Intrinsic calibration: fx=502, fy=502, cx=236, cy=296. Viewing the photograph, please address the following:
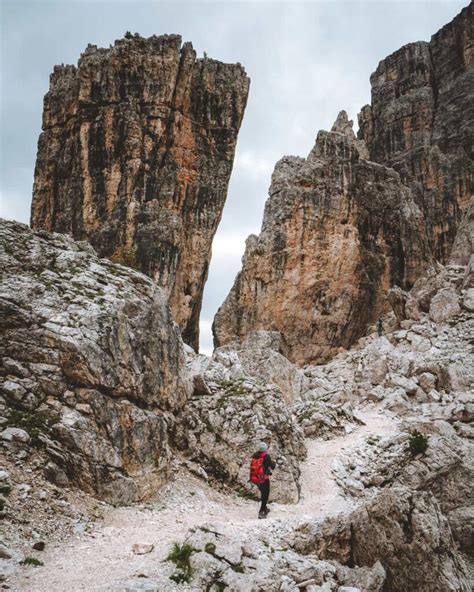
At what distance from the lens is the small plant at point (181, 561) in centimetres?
955

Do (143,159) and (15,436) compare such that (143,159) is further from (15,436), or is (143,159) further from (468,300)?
(15,436)

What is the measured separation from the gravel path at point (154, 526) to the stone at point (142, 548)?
0.10m

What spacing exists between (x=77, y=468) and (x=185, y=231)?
3244cm

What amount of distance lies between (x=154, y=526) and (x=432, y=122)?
64.6 meters

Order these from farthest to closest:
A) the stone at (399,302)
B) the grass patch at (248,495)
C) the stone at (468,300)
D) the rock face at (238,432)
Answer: the stone at (399,302), the stone at (468,300), the rock face at (238,432), the grass patch at (248,495)

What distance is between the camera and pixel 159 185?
4322cm

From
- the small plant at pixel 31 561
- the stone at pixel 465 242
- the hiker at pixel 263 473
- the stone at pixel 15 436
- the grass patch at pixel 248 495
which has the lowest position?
the grass patch at pixel 248 495

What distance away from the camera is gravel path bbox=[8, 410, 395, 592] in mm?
9117

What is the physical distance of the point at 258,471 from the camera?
1438 centimetres

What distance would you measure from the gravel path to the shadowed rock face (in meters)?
43.9

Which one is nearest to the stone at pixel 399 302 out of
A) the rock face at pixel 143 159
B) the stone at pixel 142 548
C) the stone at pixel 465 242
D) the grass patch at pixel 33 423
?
the stone at pixel 465 242

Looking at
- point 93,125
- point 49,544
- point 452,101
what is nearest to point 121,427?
point 49,544

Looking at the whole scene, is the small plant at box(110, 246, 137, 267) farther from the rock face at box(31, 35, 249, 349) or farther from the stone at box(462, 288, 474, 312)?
the stone at box(462, 288, 474, 312)

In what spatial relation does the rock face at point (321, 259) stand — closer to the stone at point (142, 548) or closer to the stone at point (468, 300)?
the stone at point (468, 300)
